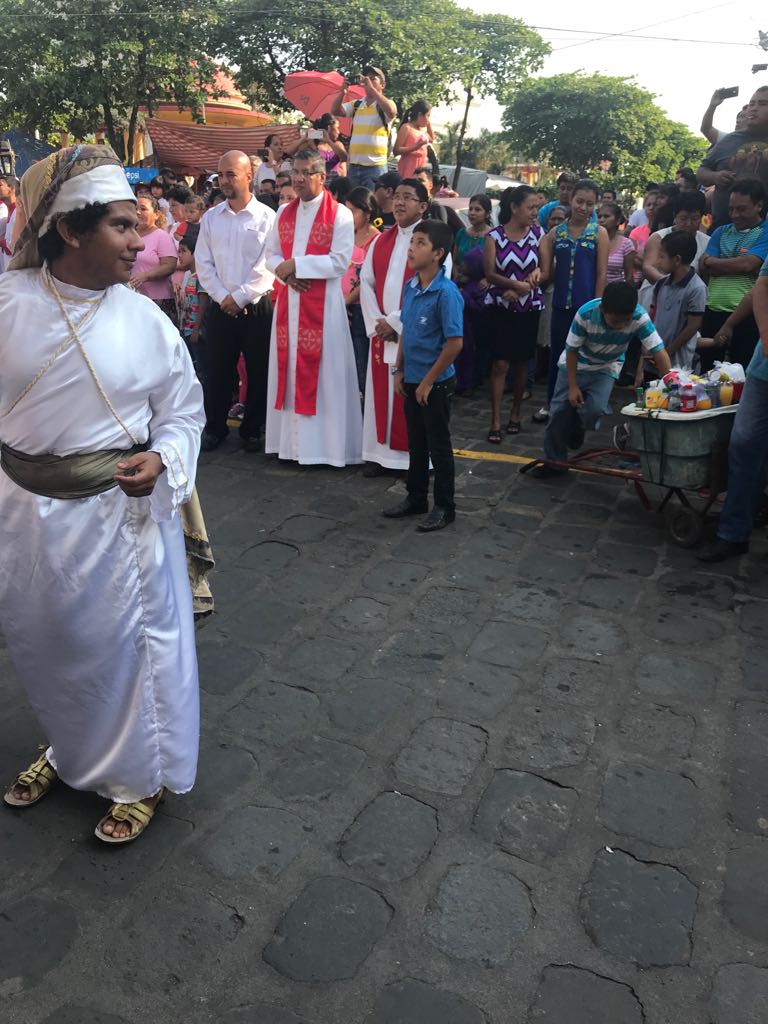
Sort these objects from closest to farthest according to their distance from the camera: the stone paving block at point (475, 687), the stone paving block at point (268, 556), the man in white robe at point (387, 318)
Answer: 1. the stone paving block at point (475, 687)
2. the stone paving block at point (268, 556)
3. the man in white robe at point (387, 318)

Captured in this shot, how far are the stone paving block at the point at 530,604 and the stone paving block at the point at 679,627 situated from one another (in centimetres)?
44

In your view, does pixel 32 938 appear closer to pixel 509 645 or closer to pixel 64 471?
pixel 64 471

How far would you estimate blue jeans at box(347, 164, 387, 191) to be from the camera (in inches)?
402

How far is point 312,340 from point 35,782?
4012mm

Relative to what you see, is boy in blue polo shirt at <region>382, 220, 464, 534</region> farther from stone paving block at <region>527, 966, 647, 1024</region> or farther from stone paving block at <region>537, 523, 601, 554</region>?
stone paving block at <region>527, 966, 647, 1024</region>

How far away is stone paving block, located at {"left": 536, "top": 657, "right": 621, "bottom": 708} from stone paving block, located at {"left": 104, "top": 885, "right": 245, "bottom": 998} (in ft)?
5.25

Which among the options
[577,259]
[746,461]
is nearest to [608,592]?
[746,461]

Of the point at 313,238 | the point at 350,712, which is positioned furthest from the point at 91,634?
the point at 313,238

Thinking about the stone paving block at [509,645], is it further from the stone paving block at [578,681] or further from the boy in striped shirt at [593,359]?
the boy in striped shirt at [593,359]

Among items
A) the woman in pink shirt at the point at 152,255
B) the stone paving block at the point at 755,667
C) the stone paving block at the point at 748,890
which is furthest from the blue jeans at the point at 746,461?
the woman in pink shirt at the point at 152,255

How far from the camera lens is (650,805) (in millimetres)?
2818

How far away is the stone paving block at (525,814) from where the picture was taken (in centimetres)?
265

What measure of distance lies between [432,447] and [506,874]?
9.92 feet

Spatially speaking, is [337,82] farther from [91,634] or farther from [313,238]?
[91,634]
